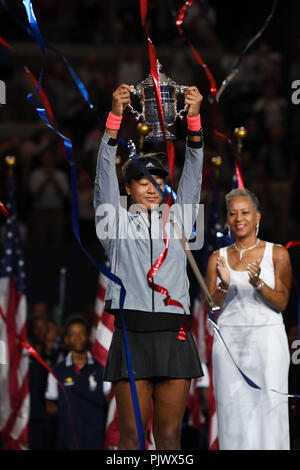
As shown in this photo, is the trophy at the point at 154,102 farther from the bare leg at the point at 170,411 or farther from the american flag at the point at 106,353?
the american flag at the point at 106,353

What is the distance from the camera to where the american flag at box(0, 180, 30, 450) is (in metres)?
7.30

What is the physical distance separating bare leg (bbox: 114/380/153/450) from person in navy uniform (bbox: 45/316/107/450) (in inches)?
98.1

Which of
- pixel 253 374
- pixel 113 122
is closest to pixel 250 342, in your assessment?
pixel 253 374

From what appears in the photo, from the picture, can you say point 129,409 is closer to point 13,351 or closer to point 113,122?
point 113,122

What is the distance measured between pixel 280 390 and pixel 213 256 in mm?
748

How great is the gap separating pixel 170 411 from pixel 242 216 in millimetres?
1244

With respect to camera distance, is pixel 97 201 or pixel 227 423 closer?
pixel 97 201

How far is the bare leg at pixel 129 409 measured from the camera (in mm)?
4105

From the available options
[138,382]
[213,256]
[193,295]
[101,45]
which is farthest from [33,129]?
[138,382]

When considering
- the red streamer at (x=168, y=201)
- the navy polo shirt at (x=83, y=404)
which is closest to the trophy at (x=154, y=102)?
the red streamer at (x=168, y=201)

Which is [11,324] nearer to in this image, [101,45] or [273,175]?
[273,175]

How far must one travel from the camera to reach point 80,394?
6.70m
